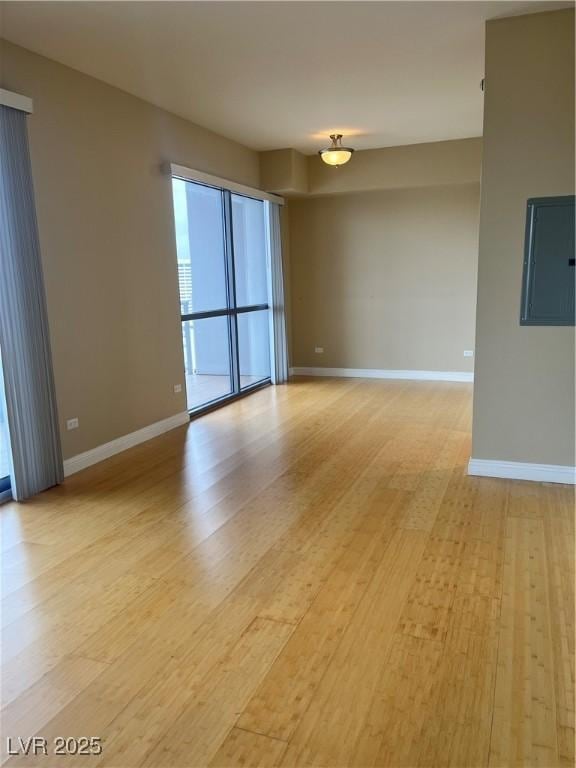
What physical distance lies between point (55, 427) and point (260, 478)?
4.75 ft

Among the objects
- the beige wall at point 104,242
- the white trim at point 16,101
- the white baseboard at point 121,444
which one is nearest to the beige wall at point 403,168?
the beige wall at point 104,242

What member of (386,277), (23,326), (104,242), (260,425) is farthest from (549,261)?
(386,277)

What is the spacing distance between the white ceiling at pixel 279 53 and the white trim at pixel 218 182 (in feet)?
1.56

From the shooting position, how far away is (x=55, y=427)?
385cm

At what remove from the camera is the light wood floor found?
1724 mm

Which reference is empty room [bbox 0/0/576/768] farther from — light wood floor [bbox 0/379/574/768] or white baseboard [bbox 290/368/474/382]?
white baseboard [bbox 290/368/474/382]

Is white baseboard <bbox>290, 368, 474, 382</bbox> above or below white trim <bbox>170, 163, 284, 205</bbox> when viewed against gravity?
A: below

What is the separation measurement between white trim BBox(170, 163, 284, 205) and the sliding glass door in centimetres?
13

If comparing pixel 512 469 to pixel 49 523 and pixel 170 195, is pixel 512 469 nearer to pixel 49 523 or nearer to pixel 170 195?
pixel 49 523

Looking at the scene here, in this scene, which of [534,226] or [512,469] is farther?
[512,469]

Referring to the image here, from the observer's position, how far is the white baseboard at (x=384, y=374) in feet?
23.3

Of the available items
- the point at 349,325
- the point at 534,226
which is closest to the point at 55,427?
the point at 534,226

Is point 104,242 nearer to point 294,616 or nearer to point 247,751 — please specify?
point 294,616

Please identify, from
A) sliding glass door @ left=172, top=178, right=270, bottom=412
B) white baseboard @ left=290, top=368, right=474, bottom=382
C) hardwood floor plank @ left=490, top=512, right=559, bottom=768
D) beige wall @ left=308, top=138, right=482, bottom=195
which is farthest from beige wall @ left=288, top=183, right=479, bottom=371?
hardwood floor plank @ left=490, top=512, right=559, bottom=768
